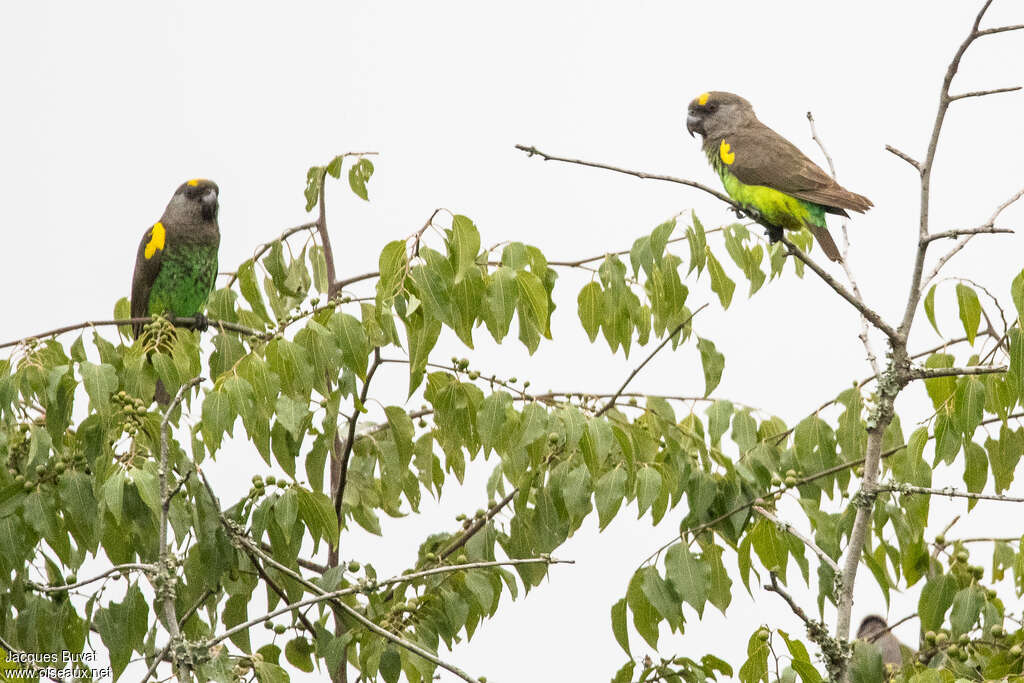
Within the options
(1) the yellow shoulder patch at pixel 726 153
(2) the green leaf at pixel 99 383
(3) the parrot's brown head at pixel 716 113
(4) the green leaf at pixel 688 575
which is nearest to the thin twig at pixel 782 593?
(4) the green leaf at pixel 688 575

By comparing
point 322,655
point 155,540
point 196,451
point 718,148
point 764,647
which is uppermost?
point 718,148

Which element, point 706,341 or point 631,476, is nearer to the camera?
point 631,476

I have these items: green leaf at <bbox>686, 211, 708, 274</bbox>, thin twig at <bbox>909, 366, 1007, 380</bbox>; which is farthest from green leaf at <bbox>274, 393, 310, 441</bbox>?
thin twig at <bbox>909, 366, 1007, 380</bbox>

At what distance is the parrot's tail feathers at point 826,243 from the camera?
189 inches

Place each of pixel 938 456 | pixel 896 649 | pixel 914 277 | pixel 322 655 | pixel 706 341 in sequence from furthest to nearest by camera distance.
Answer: pixel 896 649, pixel 706 341, pixel 322 655, pixel 938 456, pixel 914 277

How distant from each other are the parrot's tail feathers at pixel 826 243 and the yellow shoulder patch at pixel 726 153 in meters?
0.75

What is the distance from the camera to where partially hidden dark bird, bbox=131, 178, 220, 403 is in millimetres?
6223

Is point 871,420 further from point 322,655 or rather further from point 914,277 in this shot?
point 322,655

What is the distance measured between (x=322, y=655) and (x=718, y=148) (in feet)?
11.3

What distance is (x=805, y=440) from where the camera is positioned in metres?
3.78

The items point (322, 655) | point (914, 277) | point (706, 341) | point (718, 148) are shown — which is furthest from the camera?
point (718, 148)

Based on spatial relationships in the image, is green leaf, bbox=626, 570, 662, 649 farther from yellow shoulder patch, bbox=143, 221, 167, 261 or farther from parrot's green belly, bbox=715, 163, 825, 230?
yellow shoulder patch, bbox=143, 221, 167, 261

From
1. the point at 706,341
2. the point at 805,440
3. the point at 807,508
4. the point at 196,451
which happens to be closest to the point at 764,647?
the point at 807,508

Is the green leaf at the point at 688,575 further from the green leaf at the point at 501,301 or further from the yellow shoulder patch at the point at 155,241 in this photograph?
the yellow shoulder patch at the point at 155,241
